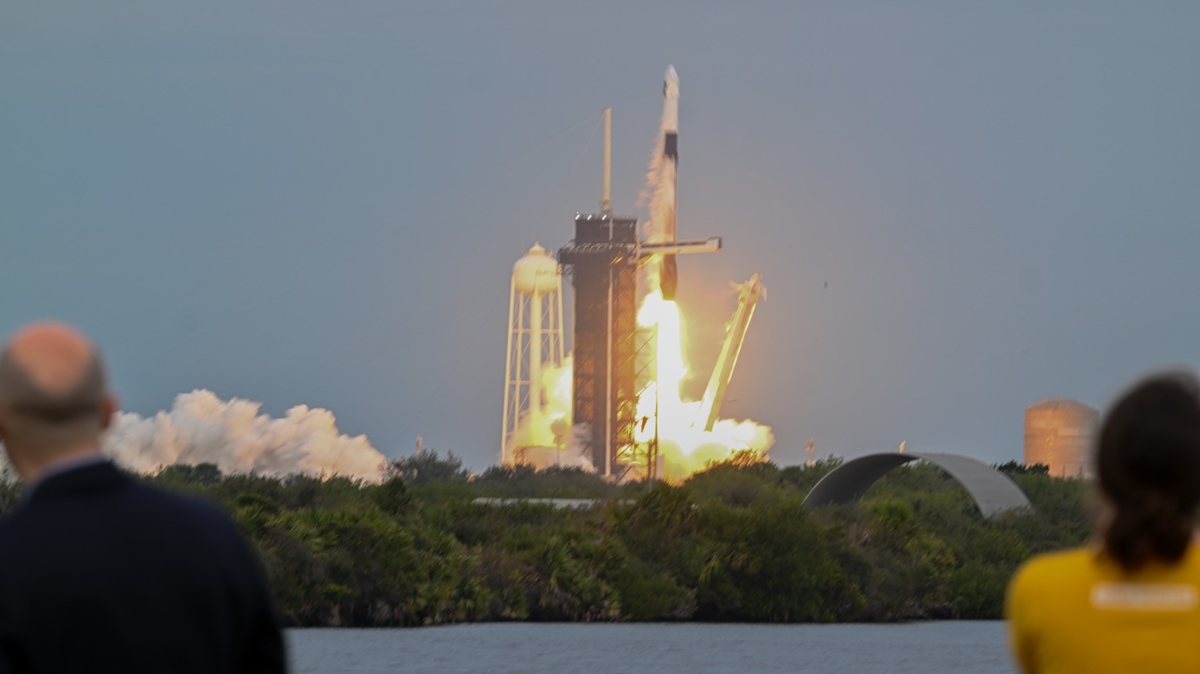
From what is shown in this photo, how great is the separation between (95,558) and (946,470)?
182 feet

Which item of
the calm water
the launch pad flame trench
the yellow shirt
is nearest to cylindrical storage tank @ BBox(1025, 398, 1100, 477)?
the launch pad flame trench

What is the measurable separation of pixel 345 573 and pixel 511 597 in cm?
454

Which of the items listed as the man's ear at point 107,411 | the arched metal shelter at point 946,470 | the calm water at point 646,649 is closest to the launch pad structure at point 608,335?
the arched metal shelter at point 946,470

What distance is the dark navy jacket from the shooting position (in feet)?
12.9

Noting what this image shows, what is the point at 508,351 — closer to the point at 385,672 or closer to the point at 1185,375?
the point at 385,672

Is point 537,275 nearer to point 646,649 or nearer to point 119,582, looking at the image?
point 646,649

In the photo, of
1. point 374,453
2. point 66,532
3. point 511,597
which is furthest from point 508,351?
point 66,532

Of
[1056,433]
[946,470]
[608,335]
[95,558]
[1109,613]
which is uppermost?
[608,335]

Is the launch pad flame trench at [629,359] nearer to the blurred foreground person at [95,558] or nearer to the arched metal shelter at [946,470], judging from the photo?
the arched metal shelter at [946,470]

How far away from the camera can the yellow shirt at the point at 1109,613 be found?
12.7 feet

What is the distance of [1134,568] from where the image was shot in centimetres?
388

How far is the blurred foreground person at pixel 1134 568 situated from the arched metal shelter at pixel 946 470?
170 feet

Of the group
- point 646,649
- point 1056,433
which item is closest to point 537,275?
point 1056,433

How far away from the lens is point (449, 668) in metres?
30.6
